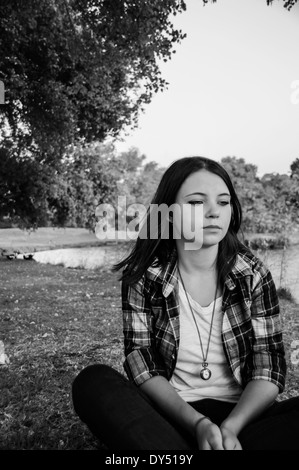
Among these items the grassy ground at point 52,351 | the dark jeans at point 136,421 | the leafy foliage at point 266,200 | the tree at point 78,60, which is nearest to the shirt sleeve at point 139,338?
the dark jeans at point 136,421

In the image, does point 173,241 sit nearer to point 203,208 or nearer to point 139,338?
point 203,208

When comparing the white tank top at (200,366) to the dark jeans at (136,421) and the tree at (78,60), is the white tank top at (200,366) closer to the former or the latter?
the dark jeans at (136,421)

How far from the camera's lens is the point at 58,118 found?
1072 centimetres


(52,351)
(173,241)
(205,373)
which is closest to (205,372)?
(205,373)

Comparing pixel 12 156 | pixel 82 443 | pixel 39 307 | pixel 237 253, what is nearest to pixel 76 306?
pixel 39 307

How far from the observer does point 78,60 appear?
1011 cm

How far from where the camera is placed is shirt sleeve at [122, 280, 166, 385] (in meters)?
2.27

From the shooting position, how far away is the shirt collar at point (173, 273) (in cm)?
239

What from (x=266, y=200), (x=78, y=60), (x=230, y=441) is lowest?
(x=230, y=441)

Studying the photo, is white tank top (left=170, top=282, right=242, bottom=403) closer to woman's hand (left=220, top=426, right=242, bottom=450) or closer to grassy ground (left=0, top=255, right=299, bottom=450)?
woman's hand (left=220, top=426, right=242, bottom=450)

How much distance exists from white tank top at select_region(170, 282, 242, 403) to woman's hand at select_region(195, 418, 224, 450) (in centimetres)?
42

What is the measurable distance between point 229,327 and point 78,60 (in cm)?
921

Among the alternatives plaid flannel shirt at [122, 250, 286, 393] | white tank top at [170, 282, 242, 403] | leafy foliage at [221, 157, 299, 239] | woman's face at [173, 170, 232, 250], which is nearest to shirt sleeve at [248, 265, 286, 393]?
plaid flannel shirt at [122, 250, 286, 393]
